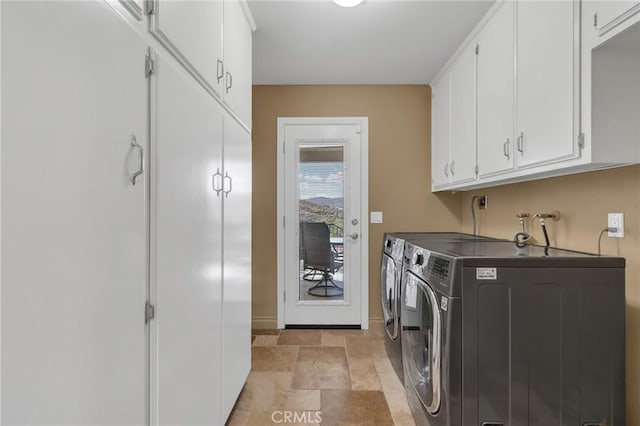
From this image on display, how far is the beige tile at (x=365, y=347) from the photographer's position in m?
2.73

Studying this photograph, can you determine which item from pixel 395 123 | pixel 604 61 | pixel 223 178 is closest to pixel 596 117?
pixel 604 61

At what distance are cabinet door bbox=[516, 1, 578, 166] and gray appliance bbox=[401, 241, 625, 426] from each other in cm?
52

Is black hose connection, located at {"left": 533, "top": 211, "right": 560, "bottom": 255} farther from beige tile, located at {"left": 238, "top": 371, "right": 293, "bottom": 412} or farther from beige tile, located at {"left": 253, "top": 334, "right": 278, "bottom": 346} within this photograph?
beige tile, located at {"left": 253, "top": 334, "right": 278, "bottom": 346}

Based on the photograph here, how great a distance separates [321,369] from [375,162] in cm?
193

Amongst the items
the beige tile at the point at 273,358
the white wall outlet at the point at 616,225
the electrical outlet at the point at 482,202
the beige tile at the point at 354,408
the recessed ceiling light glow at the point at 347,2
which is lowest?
the beige tile at the point at 354,408

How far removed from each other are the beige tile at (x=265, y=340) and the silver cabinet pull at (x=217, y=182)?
71.4 inches

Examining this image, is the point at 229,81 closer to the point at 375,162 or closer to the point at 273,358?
the point at 375,162

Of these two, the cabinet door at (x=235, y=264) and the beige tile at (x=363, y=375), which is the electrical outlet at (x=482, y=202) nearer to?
the beige tile at (x=363, y=375)

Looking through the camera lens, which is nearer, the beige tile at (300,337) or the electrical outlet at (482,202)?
the electrical outlet at (482,202)

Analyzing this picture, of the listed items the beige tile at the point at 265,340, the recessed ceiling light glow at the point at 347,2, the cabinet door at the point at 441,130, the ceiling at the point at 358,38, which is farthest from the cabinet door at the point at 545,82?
the beige tile at the point at 265,340

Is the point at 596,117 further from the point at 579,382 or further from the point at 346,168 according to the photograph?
the point at 346,168

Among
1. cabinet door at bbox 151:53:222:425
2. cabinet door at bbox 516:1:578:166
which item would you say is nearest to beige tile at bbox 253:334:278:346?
cabinet door at bbox 151:53:222:425

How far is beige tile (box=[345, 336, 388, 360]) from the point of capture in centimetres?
273

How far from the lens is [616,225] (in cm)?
155
